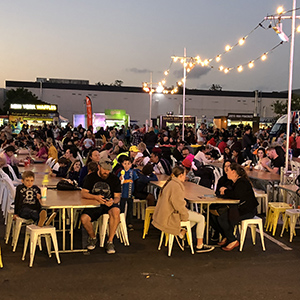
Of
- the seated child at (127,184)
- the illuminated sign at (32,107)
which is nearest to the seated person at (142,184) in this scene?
the seated child at (127,184)

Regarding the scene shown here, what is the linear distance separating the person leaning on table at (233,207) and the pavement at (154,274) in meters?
0.22

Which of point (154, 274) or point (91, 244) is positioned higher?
point (91, 244)

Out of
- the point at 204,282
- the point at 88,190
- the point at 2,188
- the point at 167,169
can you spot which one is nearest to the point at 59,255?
the point at 88,190

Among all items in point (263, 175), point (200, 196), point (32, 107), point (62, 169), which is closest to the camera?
point (200, 196)

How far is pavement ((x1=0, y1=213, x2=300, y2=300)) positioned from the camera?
4301 mm

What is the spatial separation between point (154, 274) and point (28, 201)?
2.00 meters

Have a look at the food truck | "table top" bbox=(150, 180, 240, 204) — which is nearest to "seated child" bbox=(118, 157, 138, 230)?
"table top" bbox=(150, 180, 240, 204)

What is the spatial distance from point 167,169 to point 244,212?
3.19 metres

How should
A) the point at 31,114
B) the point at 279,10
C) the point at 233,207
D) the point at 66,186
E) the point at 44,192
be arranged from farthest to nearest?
the point at 31,114 → the point at 279,10 → the point at 66,186 → the point at 233,207 → the point at 44,192

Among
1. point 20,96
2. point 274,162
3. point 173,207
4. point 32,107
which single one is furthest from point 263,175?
point 20,96

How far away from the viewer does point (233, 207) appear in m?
5.86

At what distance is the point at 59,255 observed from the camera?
5.51m

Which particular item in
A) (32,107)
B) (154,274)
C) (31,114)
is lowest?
(154,274)

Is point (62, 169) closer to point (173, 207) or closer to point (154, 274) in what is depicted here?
point (173, 207)
